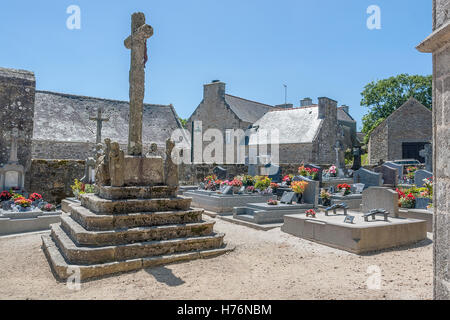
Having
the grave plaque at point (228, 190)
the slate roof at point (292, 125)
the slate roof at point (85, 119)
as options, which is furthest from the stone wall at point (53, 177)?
the slate roof at point (292, 125)

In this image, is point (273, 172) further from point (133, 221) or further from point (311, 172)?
point (133, 221)

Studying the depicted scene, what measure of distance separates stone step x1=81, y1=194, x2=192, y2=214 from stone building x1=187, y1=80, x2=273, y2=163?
2191 centimetres

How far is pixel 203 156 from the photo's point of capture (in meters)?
30.2

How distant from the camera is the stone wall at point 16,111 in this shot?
38.0 ft

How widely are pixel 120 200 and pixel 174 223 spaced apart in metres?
1.05

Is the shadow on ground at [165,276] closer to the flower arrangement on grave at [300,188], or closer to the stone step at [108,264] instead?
the stone step at [108,264]

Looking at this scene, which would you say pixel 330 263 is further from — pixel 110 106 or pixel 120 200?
pixel 110 106

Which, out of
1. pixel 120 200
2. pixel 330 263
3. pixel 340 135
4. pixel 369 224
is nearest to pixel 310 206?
pixel 369 224

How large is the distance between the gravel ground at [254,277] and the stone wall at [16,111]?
685 centimetres

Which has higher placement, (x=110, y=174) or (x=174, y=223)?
(x=110, y=174)

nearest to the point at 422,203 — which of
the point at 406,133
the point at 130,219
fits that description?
the point at 130,219

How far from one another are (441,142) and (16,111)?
13.3 metres

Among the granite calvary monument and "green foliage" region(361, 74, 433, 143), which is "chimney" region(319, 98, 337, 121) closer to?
"green foliage" region(361, 74, 433, 143)

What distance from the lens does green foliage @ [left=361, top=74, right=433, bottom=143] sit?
37.0 meters
